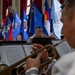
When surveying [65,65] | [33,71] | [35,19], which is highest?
[65,65]

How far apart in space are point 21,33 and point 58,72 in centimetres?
843

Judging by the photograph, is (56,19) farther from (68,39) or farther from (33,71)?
(68,39)

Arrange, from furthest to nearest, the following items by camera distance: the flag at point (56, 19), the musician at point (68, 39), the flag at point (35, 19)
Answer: the flag at point (35, 19) → the flag at point (56, 19) → the musician at point (68, 39)

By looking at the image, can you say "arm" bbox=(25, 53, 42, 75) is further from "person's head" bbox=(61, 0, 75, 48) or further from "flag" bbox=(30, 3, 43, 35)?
"flag" bbox=(30, 3, 43, 35)

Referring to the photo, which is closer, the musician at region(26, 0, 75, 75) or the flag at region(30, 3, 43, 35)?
the musician at region(26, 0, 75, 75)

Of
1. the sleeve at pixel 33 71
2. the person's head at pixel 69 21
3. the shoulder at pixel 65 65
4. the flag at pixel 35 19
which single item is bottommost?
the flag at pixel 35 19

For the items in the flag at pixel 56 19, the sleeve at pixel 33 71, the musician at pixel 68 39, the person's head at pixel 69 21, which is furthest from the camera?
the flag at pixel 56 19

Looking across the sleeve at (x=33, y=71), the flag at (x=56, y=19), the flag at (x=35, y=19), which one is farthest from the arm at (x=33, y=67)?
the flag at (x=35, y=19)

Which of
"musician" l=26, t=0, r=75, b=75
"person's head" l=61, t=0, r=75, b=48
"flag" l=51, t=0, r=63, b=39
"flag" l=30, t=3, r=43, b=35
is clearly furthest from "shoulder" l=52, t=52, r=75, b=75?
"flag" l=30, t=3, r=43, b=35

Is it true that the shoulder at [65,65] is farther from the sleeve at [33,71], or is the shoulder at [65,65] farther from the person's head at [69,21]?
the sleeve at [33,71]

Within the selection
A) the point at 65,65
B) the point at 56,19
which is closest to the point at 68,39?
the point at 65,65

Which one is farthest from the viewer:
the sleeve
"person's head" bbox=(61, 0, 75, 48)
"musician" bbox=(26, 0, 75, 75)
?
the sleeve

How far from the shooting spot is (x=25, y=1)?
45.3 ft

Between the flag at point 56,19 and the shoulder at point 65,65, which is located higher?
the shoulder at point 65,65
